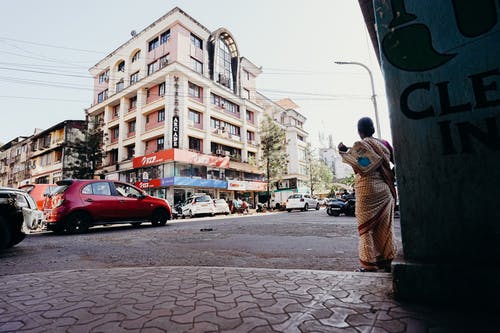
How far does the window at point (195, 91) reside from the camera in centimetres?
2738

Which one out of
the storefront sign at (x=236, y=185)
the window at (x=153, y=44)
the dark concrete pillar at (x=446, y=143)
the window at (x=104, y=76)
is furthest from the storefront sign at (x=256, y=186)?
the dark concrete pillar at (x=446, y=143)

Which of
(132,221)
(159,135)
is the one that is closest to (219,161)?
(159,135)

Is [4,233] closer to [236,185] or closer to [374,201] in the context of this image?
[374,201]

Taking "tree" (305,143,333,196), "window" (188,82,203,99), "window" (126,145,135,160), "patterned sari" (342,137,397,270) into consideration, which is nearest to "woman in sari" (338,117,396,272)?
"patterned sari" (342,137,397,270)

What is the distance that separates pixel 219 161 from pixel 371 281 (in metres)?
26.8

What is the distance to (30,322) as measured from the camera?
1690 mm

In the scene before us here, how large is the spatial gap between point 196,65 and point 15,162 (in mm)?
38571

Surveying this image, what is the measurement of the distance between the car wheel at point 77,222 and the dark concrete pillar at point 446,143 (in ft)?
28.4

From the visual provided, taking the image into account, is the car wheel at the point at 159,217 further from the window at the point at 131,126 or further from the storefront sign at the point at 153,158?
the window at the point at 131,126

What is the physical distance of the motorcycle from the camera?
14969mm

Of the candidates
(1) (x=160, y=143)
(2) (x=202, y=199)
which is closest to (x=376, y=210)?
(2) (x=202, y=199)

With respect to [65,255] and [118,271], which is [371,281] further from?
[65,255]

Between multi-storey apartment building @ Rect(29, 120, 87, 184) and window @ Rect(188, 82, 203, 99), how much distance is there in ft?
42.5

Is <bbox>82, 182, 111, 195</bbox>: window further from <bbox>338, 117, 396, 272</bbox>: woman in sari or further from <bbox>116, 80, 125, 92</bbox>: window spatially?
<bbox>116, 80, 125, 92</bbox>: window
